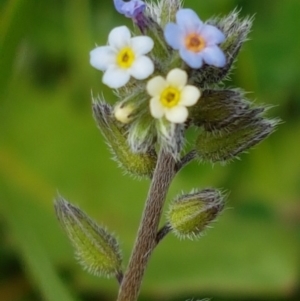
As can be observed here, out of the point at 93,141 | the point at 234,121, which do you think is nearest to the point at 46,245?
the point at 93,141

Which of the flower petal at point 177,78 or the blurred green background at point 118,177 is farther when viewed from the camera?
the blurred green background at point 118,177

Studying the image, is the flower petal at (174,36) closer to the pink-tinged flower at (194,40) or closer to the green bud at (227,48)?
the pink-tinged flower at (194,40)

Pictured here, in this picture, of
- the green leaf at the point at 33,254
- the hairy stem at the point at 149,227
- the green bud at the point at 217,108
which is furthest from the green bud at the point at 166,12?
the green leaf at the point at 33,254

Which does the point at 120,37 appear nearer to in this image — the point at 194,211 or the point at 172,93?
the point at 172,93

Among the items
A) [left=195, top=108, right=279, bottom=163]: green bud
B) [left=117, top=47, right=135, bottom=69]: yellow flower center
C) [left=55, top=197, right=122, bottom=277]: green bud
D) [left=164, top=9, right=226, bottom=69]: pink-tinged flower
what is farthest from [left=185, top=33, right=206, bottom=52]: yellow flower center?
[left=55, top=197, right=122, bottom=277]: green bud

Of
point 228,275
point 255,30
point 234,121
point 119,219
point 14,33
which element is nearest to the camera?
point 234,121

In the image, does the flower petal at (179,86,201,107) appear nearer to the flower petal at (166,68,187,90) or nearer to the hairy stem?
the flower petal at (166,68,187,90)

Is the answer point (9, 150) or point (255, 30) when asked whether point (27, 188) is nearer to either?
point (9, 150)
